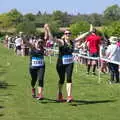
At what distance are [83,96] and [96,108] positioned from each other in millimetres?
2445

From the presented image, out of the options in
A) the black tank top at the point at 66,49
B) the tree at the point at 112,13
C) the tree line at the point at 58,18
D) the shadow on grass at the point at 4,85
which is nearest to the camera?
the black tank top at the point at 66,49

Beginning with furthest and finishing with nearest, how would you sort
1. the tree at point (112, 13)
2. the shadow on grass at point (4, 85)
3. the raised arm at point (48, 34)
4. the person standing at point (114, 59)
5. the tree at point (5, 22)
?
the tree at point (112, 13)
the tree at point (5, 22)
the person standing at point (114, 59)
the shadow on grass at point (4, 85)
the raised arm at point (48, 34)

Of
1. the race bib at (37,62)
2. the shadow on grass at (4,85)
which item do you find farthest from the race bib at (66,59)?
the shadow on grass at (4,85)

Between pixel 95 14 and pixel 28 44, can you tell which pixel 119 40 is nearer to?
pixel 28 44

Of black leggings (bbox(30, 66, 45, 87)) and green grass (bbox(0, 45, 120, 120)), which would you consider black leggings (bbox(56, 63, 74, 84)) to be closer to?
black leggings (bbox(30, 66, 45, 87))

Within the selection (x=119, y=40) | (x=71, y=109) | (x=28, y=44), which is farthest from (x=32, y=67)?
(x=119, y=40)

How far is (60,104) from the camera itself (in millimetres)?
14617

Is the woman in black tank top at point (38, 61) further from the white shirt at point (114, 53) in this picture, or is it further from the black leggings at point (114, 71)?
the white shirt at point (114, 53)

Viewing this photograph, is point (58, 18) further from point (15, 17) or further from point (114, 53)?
point (114, 53)

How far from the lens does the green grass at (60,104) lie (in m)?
12.9

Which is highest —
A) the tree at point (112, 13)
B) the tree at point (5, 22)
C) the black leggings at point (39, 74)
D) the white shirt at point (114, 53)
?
the tree at point (112, 13)

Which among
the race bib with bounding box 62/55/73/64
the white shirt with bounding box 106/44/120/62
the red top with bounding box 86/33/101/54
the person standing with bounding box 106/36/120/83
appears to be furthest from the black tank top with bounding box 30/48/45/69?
the red top with bounding box 86/33/101/54

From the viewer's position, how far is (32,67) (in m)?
15.1

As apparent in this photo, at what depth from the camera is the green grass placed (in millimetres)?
12922
